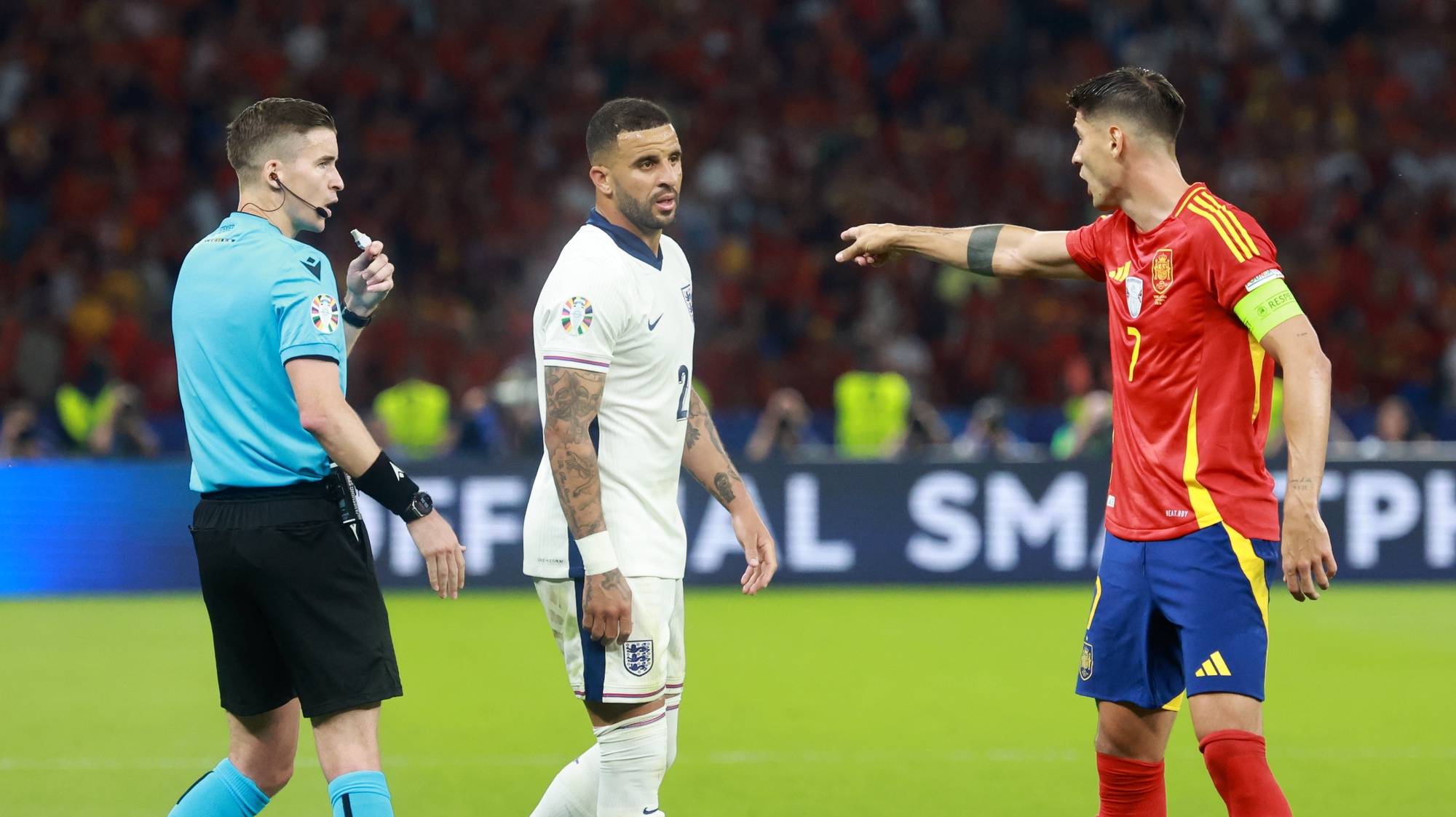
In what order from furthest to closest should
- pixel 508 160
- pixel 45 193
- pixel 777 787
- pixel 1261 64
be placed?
pixel 1261 64, pixel 508 160, pixel 45 193, pixel 777 787

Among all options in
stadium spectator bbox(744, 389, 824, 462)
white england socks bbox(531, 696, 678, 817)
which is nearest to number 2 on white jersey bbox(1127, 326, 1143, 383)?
white england socks bbox(531, 696, 678, 817)

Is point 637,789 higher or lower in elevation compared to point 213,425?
lower

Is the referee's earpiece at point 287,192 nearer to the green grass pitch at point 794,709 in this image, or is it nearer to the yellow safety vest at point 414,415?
the green grass pitch at point 794,709

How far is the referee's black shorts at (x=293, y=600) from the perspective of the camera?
13.8 feet

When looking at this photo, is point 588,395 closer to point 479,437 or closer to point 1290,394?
point 1290,394

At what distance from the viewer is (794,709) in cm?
811

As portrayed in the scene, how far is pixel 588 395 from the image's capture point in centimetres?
428

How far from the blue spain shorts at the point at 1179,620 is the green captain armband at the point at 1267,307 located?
514 millimetres

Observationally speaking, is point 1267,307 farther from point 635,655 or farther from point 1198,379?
point 635,655

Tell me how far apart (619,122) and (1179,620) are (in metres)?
1.91

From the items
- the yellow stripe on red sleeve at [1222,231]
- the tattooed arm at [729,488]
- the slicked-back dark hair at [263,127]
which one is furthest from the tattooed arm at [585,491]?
the yellow stripe on red sleeve at [1222,231]

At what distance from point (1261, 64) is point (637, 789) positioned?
682 inches

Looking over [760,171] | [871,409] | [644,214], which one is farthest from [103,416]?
[644,214]

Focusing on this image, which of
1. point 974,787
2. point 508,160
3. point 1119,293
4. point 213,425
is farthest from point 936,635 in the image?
point 508,160
